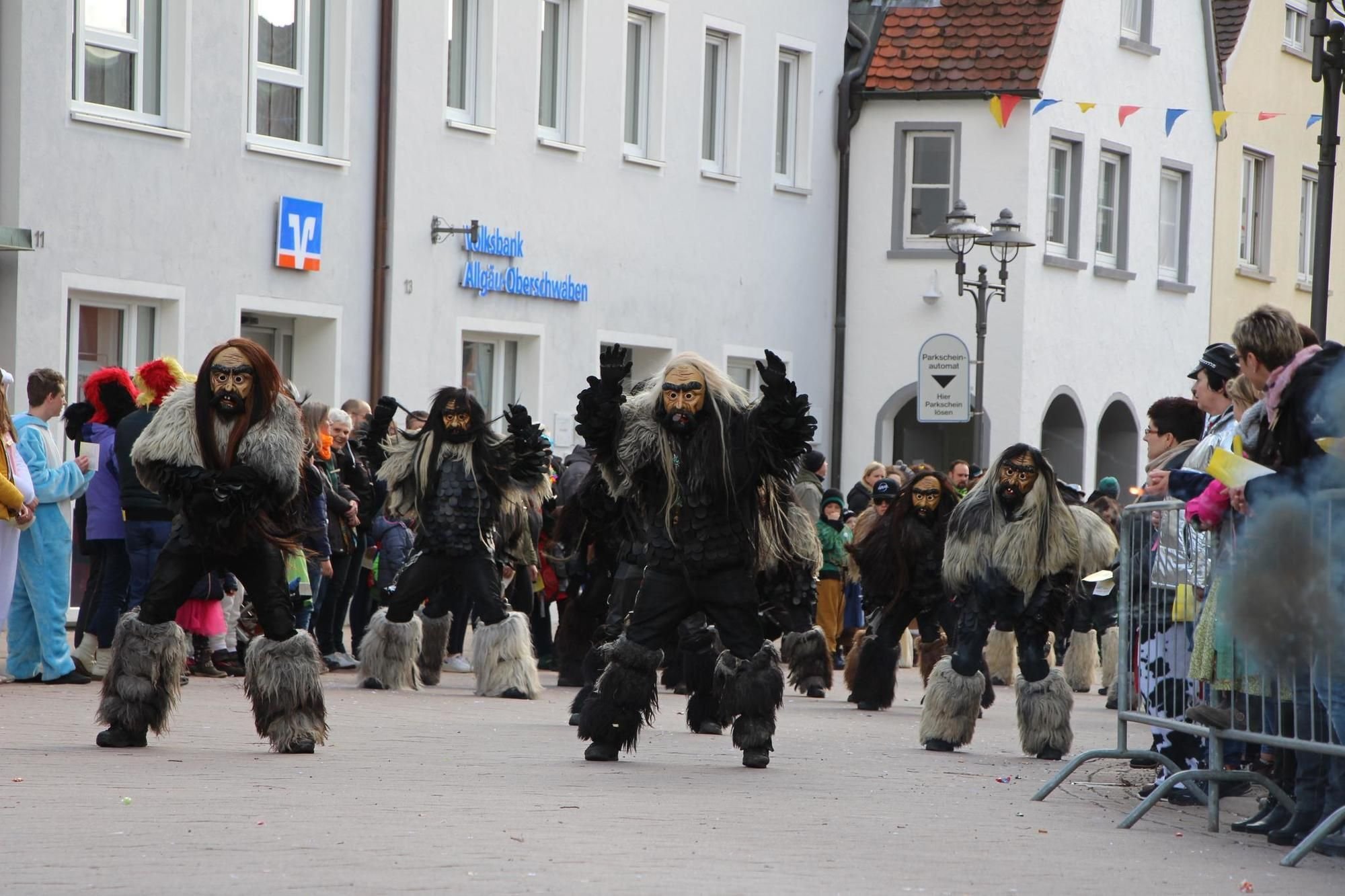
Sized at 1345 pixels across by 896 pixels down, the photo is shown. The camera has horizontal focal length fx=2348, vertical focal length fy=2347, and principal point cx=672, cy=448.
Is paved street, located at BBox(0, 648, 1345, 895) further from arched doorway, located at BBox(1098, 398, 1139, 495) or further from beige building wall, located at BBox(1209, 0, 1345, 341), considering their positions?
beige building wall, located at BBox(1209, 0, 1345, 341)

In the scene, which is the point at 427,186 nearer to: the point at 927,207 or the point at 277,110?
the point at 277,110

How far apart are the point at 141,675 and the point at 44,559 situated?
368cm

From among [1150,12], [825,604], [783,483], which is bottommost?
[825,604]

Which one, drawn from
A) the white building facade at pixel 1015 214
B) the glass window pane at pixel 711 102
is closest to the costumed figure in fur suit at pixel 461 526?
the glass window pane at pixel 711 102

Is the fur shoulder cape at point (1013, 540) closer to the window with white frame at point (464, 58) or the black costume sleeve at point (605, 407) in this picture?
the black costume sleeve at point (605, 407)

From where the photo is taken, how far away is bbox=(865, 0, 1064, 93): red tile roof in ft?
94.7

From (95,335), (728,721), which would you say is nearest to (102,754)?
(728,721)

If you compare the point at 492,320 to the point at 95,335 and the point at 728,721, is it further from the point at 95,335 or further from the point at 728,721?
the point at 728,721

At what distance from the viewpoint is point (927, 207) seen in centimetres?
2945

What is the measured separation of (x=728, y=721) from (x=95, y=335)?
33.1 ft

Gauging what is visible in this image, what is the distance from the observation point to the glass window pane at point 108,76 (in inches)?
747

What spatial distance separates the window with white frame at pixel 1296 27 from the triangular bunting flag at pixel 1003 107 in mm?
8896

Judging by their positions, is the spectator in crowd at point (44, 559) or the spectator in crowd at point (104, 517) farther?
the spectator in crowd at point (104, 517)

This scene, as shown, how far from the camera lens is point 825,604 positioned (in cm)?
1970
